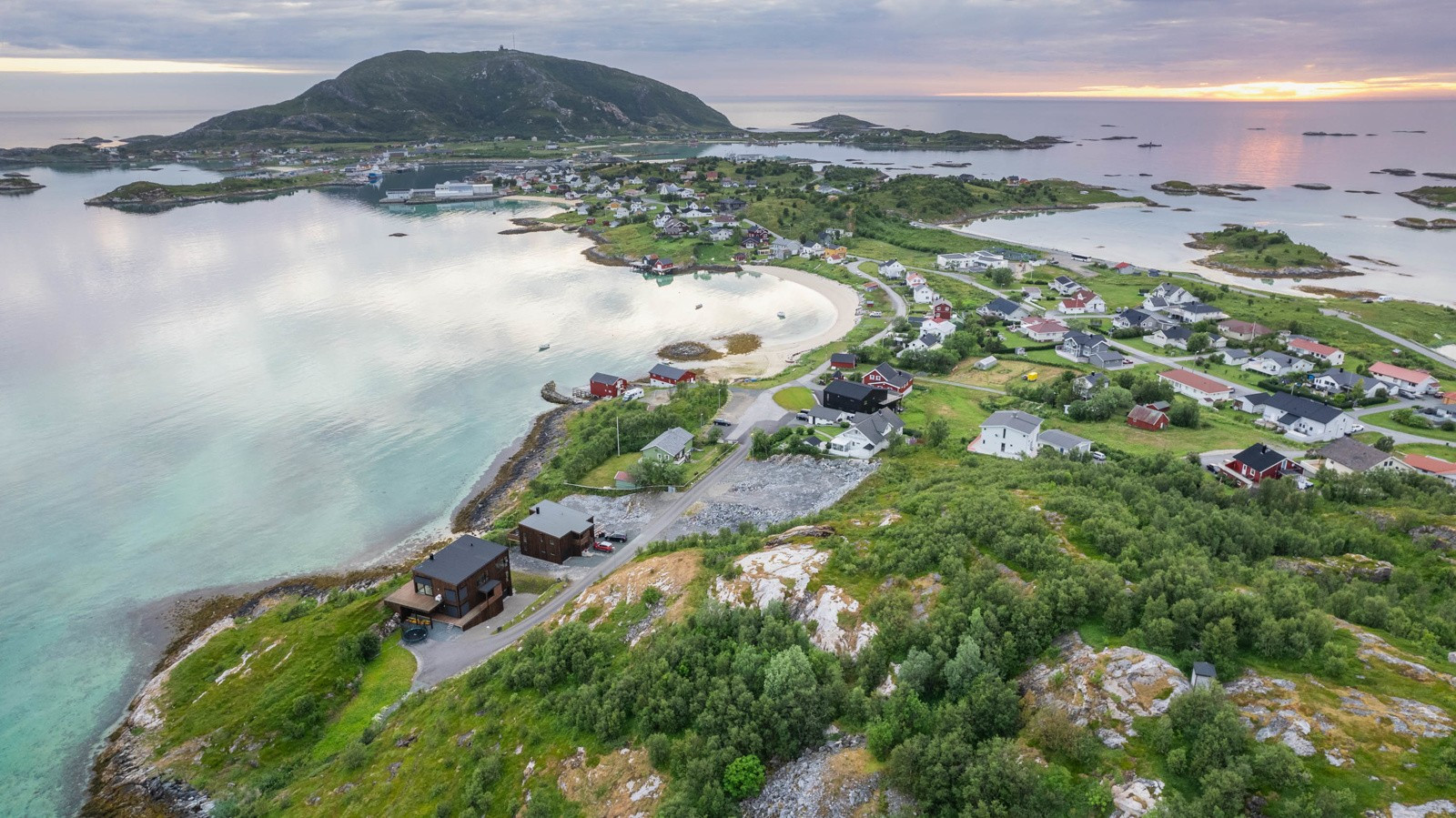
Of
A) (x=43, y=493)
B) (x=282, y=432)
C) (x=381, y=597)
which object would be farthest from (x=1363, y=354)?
(x=43, y=493)

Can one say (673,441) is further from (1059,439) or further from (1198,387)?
(1198,387)

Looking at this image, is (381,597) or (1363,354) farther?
(1363,354)

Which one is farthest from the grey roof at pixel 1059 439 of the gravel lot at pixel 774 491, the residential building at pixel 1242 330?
the residential building at pixel 1242 330

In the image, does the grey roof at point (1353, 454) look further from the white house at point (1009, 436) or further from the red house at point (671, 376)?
the red house at point (671, 376)

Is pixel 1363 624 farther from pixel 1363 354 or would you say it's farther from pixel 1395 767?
pixel 1363 354

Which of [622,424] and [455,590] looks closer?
[455,590]

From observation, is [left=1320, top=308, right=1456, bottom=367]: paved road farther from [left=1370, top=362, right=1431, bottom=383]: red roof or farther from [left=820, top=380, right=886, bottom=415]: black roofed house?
[left=820, top=380, right=886, bottom=415]: black roofed house

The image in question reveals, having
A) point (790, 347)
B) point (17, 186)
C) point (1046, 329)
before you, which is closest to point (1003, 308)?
point (1046, 329)
